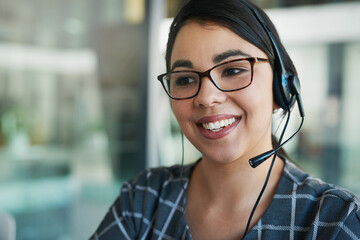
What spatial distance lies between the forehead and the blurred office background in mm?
1676

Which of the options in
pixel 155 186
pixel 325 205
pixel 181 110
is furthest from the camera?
pixel 155 186

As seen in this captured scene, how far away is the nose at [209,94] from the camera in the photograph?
88 cm

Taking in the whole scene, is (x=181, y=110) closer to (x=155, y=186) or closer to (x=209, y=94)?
(x=209, y=94)

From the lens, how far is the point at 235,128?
2.95 feet

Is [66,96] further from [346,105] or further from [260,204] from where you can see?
[260,204]

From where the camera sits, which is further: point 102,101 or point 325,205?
point 102,101

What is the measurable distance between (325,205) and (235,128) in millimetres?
269

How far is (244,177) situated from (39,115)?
2.28 m

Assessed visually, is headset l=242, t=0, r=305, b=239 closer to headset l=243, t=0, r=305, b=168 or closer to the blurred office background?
headset l=243, t=0, r=305, b=168

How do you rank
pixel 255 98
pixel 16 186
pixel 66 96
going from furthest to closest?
pixel 66 96 < pixel 16 186 < pixel 255 98

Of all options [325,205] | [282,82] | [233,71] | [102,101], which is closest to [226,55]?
[233,71]

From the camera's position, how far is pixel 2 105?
2693 millimetres

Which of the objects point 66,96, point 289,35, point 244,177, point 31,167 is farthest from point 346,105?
point 31,167

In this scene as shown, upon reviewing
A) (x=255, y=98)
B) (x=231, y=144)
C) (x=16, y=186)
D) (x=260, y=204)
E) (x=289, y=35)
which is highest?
(x=289, y=35)
